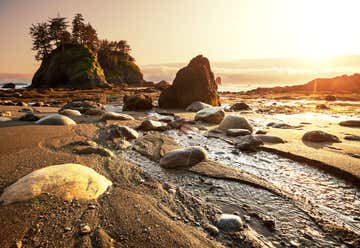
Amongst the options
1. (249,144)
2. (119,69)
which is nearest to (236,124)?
(249,144)

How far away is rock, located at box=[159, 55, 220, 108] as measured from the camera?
13.7m

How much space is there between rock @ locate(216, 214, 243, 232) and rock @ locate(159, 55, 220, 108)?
37.7 feet

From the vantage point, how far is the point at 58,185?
8.09ft

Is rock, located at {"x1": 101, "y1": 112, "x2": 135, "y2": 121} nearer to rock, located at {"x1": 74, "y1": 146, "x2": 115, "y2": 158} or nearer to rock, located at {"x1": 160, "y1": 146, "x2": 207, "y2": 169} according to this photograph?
rock, located at {"x1": 74, "y1": 146, "x2": 115, "y2": 158}

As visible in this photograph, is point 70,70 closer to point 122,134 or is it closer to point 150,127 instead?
point 150,127

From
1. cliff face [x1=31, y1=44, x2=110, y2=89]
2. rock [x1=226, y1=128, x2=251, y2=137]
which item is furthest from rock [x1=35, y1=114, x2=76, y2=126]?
cliff face [x1=31, y1=44, x2=110, y2=89]

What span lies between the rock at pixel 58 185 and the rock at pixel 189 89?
36.5ft

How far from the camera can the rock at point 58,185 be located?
234 centimetres

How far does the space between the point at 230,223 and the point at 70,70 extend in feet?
160

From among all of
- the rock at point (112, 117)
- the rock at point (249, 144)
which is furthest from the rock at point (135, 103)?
the rock at point (249, 144)

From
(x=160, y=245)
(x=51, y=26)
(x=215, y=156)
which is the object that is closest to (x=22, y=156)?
(x=160, y=245)

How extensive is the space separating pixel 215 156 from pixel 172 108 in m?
9.52

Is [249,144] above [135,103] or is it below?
below

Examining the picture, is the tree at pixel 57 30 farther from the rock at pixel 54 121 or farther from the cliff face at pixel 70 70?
the rock at pixel 54 121
